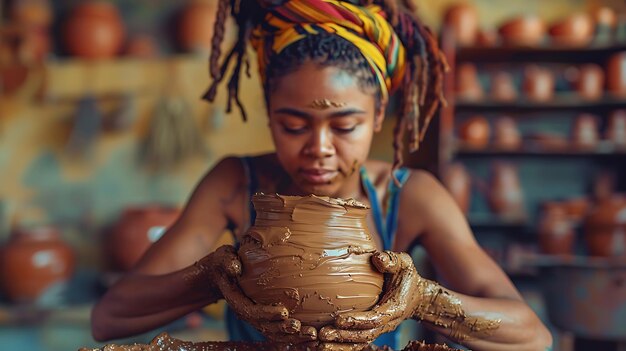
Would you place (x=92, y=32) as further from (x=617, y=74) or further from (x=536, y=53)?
(x=617, y=74)

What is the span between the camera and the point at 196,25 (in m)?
3.97

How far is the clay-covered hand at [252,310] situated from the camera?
0.93 m

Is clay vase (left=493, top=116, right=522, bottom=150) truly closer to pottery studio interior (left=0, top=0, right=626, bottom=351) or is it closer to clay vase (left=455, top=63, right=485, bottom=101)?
pottery studio interior (left=0, top=0, right=626, bottom=351)

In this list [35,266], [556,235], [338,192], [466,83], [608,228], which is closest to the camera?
[338,192]

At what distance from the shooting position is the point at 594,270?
237cm

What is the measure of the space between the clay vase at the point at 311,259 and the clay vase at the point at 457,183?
298 cm

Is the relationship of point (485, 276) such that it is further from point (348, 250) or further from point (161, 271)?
point (161, 271)

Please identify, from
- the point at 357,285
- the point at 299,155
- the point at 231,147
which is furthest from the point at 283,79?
the point at 231,147

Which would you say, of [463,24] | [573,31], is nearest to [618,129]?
[573,31]

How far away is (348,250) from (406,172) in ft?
2.12

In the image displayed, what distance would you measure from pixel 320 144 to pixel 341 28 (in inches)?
10.5

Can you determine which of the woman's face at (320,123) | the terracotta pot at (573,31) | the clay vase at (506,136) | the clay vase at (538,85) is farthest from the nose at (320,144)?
the terracotta pot at (573,31)

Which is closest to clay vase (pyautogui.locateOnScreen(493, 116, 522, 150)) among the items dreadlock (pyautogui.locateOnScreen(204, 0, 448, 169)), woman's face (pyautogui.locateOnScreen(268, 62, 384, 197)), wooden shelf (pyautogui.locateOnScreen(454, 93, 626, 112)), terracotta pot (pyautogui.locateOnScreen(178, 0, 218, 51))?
wooden shelf (pyautogui.locateOnScreen(454, 93, 626, 112))

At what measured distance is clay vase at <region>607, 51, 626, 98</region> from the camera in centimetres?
393
